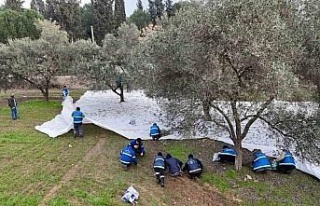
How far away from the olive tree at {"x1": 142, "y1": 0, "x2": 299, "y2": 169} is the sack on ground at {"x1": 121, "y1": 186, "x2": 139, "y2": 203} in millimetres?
2916

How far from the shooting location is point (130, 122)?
717 inches

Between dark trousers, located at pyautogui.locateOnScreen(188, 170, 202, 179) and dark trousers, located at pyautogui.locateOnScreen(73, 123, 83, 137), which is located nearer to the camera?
dark trousers, located at pyautogui.locateOnScreen(188, 170, 202, 179)

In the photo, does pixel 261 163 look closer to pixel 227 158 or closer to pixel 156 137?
pixel 227 158

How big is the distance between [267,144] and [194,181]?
14.5ft

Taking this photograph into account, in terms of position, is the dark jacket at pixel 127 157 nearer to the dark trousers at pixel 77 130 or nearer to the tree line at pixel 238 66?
the tree line at pixel 238 66

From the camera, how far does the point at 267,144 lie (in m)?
15.0

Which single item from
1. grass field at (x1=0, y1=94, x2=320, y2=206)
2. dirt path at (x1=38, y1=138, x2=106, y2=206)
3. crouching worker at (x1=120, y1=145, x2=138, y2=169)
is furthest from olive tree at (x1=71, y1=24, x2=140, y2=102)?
crouching worker at (x1=120, y1=145, x2=138, y2=169)

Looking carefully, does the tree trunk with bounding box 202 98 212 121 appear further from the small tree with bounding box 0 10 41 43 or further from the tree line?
the small tree with bounding box 0 10 41 43

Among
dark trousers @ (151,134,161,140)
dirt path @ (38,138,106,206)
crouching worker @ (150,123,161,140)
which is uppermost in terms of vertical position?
crouching worker @ (150,123,161,140)

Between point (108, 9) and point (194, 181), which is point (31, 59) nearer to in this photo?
point (194, 181)

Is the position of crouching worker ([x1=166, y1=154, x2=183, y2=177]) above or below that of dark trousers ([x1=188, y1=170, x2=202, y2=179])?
above

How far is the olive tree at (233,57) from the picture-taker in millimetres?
9578

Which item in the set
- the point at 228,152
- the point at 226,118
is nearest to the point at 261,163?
the point at 228,152

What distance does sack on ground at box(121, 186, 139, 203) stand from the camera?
402 inches
